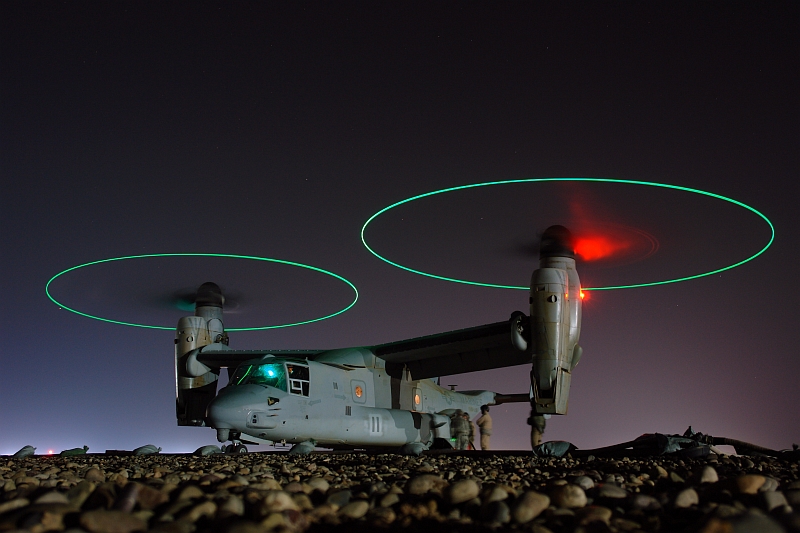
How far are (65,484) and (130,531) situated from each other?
270cm

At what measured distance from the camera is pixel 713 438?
32.8 feet

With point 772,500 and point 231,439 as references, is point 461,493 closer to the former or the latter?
point 772,500

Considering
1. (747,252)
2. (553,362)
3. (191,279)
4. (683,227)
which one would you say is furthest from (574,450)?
(191,279)

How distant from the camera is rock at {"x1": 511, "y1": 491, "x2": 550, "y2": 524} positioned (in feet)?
9.25

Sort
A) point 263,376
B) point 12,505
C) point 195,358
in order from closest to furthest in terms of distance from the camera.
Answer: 1. point 12,505
2. point 263,376
3. point 195,358

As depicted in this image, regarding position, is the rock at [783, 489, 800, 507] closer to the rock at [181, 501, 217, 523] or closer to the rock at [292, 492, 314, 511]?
the rock at [292, 492, 314, 511]

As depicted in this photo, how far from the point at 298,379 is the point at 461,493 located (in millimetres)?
12606

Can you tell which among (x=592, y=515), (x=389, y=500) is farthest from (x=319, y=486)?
(x=592, y=515)

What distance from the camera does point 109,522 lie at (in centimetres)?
235

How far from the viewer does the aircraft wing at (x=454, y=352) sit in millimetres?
17281

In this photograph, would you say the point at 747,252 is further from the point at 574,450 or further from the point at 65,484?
the point at 65,484

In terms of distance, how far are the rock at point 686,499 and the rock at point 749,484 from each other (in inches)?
12.1

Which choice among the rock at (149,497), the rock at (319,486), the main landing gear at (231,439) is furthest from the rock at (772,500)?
the main landing gear at (231,439)

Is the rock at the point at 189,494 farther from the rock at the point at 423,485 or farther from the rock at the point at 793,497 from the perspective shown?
the rock at the point at 793,497
